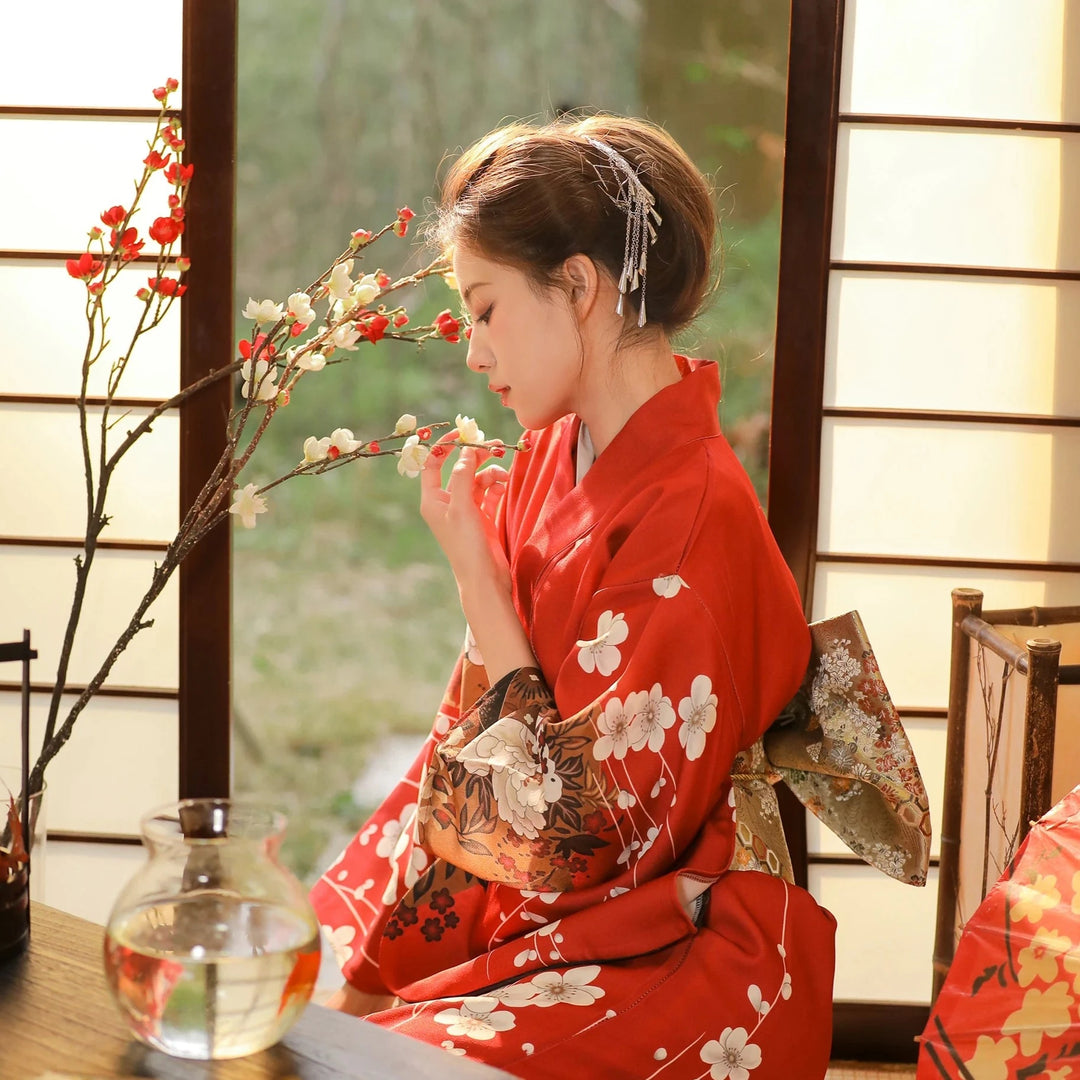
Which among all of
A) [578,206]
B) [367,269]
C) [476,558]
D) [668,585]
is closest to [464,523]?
[476,558]

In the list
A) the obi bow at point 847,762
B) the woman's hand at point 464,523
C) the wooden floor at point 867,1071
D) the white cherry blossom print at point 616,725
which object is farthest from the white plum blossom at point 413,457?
the wooden floor at point 867,1071

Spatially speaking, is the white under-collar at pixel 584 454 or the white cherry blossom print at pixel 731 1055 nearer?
the white cherry blossom print at pixel 731 1055

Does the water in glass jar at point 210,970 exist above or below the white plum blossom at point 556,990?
above

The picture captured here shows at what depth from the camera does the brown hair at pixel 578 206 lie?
159cm

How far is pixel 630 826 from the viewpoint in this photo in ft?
4.79

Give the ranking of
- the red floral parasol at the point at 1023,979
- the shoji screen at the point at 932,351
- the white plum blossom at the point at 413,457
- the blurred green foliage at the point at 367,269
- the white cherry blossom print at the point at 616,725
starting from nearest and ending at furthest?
the red floral parasol at the point at 1023,979, the white cherry blossom print at the point at 616,725, the white plum blossom at the point at 413,457, the shoji screen at the point at 932,351, the blurred green foliage at the point at 367,269

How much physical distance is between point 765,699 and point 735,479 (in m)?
0.28

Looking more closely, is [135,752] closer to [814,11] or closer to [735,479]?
[735,479]

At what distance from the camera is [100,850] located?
7.97 ft

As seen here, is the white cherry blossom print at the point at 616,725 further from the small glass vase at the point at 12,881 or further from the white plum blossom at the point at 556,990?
the small glass vase at the point at 12,881

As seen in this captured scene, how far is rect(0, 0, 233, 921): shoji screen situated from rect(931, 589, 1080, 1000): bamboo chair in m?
1.34

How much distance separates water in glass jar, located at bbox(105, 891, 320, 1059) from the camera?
0.84 metres

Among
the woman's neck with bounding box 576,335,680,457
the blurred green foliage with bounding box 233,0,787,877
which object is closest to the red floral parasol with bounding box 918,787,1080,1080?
the woman's neck with bounding box 576,335,680,457

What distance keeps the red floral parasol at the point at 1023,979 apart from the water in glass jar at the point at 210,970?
2.54 feet
